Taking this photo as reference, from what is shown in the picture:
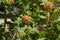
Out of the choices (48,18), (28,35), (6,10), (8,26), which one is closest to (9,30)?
(8,26)

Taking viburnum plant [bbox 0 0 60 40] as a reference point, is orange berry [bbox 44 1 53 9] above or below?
above

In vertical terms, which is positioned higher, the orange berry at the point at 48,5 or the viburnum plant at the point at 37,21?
the orange berry at the point at 48,5

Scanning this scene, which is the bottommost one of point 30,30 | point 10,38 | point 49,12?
point 10,38

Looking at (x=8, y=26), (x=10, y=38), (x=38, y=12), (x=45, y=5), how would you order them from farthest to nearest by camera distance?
(x=8, y=26) → (x=10, y=38) → (x=38, y=12) → (x=45, y=5)

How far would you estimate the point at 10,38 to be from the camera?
5.11 feet

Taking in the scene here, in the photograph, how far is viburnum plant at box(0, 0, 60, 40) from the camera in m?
1.35

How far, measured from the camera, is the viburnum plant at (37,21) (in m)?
1.35

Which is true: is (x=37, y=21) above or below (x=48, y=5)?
below

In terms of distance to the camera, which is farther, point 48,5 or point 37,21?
point 37,21

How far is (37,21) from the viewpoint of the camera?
147 centimetres

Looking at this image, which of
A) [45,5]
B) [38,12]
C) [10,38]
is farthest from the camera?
[10,38]

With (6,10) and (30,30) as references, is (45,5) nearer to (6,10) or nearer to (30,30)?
(30,30)

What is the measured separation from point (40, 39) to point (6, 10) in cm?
42

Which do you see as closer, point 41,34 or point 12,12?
point 41,34
